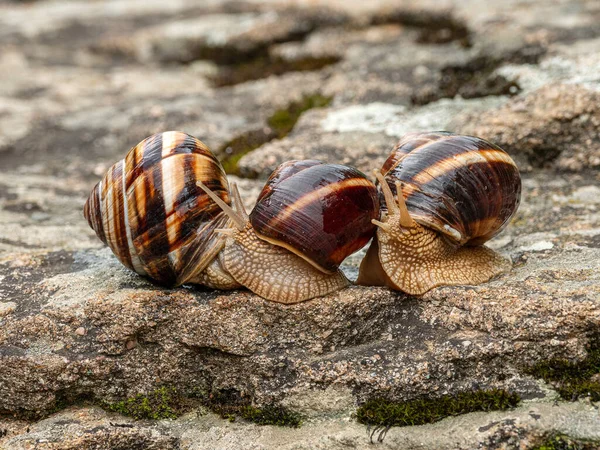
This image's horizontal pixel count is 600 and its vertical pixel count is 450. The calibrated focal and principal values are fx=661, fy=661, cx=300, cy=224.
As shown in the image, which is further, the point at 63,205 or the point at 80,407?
the point at 63,205

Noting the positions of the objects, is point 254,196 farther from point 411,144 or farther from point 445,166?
point 445,166

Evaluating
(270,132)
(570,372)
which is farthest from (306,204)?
(270,132)

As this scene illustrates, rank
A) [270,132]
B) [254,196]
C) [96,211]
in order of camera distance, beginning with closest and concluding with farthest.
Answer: [96,211], [254,196], [270,132]

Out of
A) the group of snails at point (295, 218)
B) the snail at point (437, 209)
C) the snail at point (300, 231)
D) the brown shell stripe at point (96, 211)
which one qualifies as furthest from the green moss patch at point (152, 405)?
the snail at point (437, 209)

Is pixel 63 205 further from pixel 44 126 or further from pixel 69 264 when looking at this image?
pixel 44 126

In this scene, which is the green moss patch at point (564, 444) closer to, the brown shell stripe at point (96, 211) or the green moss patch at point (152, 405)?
the green moss patch at point (152, 405)

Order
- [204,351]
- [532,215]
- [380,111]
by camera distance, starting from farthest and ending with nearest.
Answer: [380,111], [532,215], [204,351]

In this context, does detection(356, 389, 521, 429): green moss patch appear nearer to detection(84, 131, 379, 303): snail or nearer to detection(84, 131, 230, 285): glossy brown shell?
detection(84, 131, 379, 303): snail

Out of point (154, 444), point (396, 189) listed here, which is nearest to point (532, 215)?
point (396, 189)
